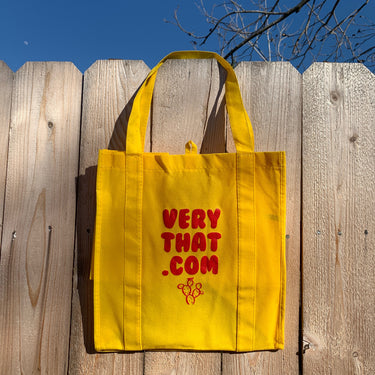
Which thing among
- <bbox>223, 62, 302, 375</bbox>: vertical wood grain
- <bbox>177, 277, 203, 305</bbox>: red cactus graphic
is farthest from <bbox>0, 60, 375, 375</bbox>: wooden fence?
<bbox>177, 277, 203, 305</bbox>: red cactus graphic

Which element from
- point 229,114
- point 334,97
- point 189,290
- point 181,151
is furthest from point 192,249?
point 334,97

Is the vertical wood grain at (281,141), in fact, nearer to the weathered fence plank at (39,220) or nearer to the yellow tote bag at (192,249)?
the yellow tote bag at (192,249)

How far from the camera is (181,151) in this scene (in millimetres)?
856

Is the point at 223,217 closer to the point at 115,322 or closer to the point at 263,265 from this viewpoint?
the point at 263,265

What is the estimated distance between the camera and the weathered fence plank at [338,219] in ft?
2.70

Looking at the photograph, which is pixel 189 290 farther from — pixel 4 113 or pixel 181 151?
pixel 4 113

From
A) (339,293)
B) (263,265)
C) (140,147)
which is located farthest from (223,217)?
(339,293)

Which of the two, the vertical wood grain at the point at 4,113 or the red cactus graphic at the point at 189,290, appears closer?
the red cactus graphic at the point at 189,290

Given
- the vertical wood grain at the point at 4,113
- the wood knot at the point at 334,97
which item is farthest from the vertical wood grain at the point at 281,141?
the vertical wood grain at the point at 4,113

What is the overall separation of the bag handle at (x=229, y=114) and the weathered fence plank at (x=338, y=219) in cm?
22

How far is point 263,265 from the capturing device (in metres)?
0.77

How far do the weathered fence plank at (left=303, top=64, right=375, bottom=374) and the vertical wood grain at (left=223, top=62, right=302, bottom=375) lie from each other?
29 mm

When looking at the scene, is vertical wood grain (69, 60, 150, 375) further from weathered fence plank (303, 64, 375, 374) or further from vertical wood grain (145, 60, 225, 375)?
weathered fence plank (303, 64, 375, 374)

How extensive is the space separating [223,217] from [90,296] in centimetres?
49
